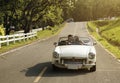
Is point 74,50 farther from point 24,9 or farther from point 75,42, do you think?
point 24,9

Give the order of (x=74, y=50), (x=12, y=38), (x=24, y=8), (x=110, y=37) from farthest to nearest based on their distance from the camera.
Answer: (x=24, y=8)
(x=110, y=37)
(x=12, y=38)
(x=74, y=50)

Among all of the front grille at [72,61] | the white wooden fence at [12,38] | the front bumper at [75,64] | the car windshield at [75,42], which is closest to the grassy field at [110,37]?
the car windshield at [75,42]

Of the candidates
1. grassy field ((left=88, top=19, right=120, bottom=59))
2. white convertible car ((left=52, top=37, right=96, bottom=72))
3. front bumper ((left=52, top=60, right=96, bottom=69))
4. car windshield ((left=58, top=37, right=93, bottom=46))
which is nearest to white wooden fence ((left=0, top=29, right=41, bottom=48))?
grassy field ((left=88, top=19, right=120, bottom=59))

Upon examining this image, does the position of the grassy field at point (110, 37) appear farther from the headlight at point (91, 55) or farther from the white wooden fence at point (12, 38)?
the white wooden fence at point (12, 38)

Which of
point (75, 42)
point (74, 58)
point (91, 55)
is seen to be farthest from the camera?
point (75, 42)

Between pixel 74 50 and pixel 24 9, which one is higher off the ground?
pixel 24 9

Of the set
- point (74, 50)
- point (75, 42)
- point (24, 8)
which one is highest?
point (24, 8)

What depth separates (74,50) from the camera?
13.5 m

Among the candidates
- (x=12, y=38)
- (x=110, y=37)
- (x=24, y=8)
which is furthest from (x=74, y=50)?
(x=24, y=8)

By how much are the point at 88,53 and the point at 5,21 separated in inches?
1574

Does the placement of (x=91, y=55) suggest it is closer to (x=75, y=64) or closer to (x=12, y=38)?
(x=75, y=64)

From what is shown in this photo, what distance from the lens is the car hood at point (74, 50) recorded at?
13.1 m

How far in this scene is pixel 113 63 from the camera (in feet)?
52.1

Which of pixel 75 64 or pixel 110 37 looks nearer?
pixel 75 64
